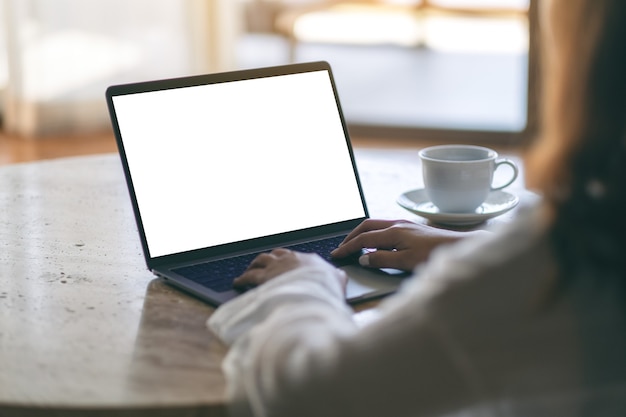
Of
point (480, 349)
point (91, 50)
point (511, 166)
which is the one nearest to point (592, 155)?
point (480, 349)

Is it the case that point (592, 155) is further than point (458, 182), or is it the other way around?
point (458, 182)

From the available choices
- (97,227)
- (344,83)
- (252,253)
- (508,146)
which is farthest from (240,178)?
(344,83)

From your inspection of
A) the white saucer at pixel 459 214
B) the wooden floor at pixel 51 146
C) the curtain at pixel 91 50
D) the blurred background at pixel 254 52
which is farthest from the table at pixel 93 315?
the curtain at pixel 91 50

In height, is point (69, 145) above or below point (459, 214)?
below

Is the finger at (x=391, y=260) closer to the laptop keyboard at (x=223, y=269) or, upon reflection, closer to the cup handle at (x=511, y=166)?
the laptop keyboard at (x=223, y=269)

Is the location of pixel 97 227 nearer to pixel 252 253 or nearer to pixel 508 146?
pixel 252 253

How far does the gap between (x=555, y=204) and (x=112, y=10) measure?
12.0 feet

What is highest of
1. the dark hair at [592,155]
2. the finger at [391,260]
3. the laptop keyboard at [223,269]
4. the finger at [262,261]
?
the dark hair at [592,155]

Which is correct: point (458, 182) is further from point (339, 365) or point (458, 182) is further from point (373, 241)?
point (339, 365)

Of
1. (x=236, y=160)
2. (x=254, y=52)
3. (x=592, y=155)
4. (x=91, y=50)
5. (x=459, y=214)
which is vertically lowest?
(x=254, y=52)

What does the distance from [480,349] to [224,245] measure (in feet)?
1.70

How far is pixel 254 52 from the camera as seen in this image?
5.07 m

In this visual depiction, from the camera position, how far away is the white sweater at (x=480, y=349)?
68 centimetres

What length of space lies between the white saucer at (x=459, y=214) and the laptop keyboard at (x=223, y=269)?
177 mm
